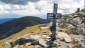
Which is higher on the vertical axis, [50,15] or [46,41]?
[50,15]

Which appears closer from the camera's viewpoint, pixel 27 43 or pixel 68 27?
pixel 27 43

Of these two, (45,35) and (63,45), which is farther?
(45,35)

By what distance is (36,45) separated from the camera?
77562 mm

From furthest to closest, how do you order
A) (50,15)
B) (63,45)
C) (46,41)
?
(50,15) → (46,41) → (63,45)

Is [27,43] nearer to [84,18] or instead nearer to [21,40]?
[21,40]

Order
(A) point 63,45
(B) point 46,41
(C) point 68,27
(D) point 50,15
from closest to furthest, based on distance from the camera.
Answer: (A) point 63,45
(B) point 46,41
(D) point 50,15
(C) point 68,27

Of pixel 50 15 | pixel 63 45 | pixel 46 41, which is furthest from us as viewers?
pixel 50 15

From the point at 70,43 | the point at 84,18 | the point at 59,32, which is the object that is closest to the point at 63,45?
the point at 70,43

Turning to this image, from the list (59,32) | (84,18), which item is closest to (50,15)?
(59,32)

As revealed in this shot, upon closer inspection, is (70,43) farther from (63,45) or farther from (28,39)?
(28,39)

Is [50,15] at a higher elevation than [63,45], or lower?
higher

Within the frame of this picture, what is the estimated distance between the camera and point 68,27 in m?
95.1

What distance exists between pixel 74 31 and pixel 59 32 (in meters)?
5.87

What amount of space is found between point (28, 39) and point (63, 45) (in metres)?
13.7
